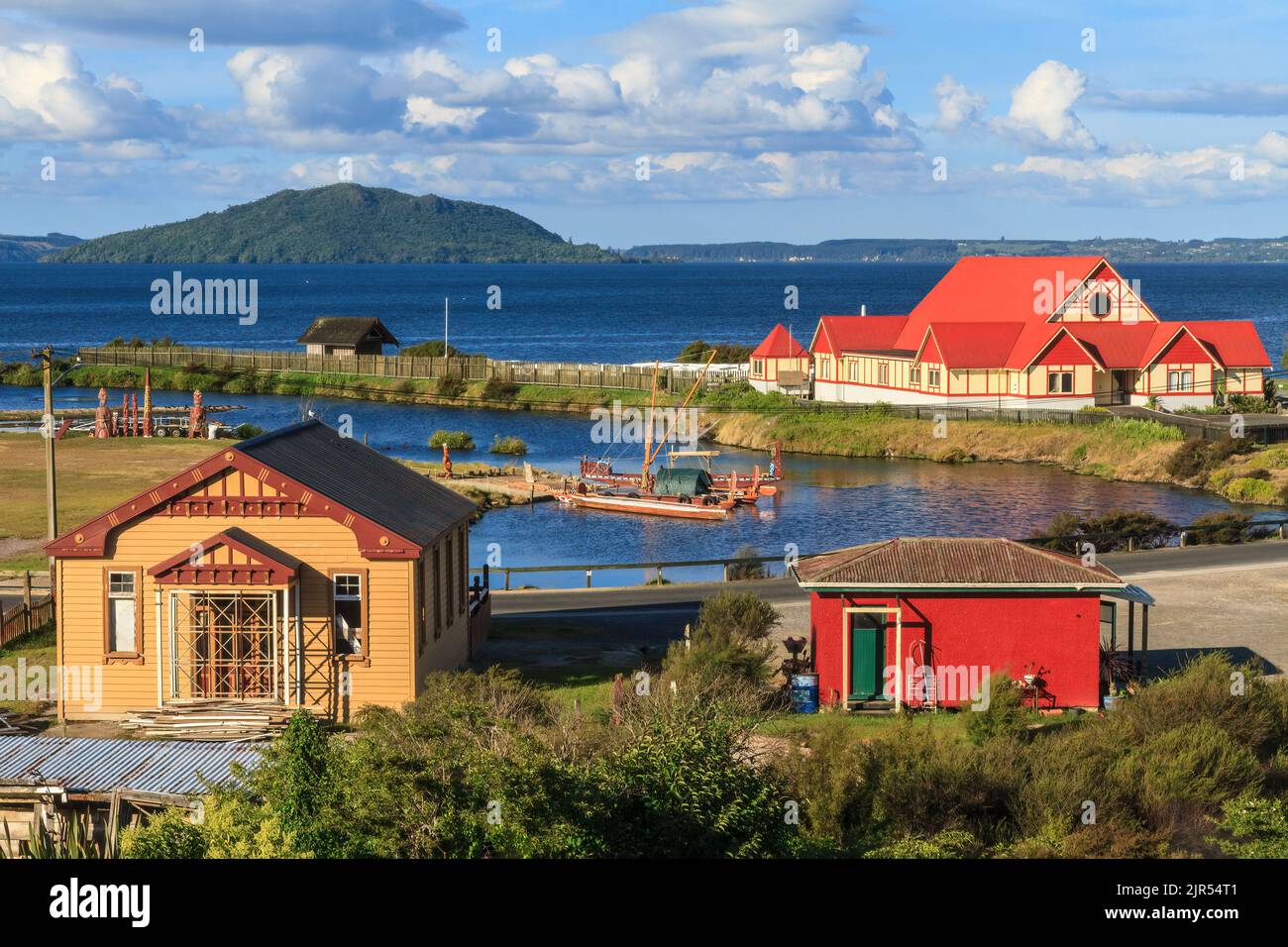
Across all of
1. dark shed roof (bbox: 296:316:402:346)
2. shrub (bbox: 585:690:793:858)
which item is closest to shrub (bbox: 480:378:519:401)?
dark shed roof (bbox: 296:316:402:346)

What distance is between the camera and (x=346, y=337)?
115188 mm

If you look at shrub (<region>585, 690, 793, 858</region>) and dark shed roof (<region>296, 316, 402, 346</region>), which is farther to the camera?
dark shed roof (<region>296, 316, 402, 346</region>)

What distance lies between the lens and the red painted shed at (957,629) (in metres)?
26.0

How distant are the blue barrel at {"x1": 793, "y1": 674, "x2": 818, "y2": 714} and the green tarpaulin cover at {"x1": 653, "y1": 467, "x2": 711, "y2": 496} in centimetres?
3569

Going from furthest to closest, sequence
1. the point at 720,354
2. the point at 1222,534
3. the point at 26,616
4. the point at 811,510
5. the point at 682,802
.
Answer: the point at 720,354
the point at 811,510
the point at 1222,534
the point at 26,616
the point at 682,802

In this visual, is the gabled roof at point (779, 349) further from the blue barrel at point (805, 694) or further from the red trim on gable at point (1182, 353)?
the blue barrel at point (805, 694)

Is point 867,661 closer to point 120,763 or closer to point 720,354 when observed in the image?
point 120,763

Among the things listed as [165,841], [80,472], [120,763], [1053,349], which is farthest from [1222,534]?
[80,472]

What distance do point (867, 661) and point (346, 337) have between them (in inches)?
3675

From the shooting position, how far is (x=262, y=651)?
24.9 m

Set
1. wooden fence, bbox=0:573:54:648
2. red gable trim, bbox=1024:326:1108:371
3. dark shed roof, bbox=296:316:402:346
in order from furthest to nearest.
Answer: dark shed roof, bbox=296:316:402:346 < red gable trim, bbox=1024:326:1108:371 < wooden fence, bbox=0:573:54:648

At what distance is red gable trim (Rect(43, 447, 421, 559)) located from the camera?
2472cm

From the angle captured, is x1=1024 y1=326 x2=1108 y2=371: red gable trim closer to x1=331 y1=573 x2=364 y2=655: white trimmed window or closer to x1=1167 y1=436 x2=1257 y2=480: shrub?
x1=1167 y1=436 x2=1257 y2=480: shrub

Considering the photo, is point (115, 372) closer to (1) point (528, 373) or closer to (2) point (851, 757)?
(1) point (528, 373)
